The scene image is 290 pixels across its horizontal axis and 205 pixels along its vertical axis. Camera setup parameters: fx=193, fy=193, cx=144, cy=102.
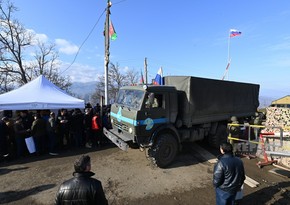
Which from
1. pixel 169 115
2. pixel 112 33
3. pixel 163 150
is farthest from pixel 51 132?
pixel 112 33

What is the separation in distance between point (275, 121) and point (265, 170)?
7.30 feet

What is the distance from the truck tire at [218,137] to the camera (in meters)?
8.38

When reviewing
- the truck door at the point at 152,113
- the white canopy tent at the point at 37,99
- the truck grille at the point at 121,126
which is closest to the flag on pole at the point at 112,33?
the white canopy tent at the point at 37,99

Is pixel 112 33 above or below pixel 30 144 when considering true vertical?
above

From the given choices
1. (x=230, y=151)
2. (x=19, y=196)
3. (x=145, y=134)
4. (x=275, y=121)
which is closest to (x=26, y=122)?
(x=19, y=196)

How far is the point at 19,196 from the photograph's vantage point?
15.3 feet

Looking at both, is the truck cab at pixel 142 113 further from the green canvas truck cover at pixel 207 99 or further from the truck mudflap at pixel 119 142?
the green canvas truck cover at pixel 207 99

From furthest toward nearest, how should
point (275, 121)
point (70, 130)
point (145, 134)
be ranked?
1. point (70, 130)
2. point (275, 121)
3. point (145, 134)

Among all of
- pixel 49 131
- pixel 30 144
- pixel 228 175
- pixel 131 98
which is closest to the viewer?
pixel 228 175

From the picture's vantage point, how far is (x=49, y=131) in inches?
299

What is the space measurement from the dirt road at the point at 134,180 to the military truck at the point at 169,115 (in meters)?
0.76

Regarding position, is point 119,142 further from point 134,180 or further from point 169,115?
point 169,115

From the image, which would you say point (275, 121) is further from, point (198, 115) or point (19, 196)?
point (19, 196)

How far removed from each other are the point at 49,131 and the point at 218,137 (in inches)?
276
